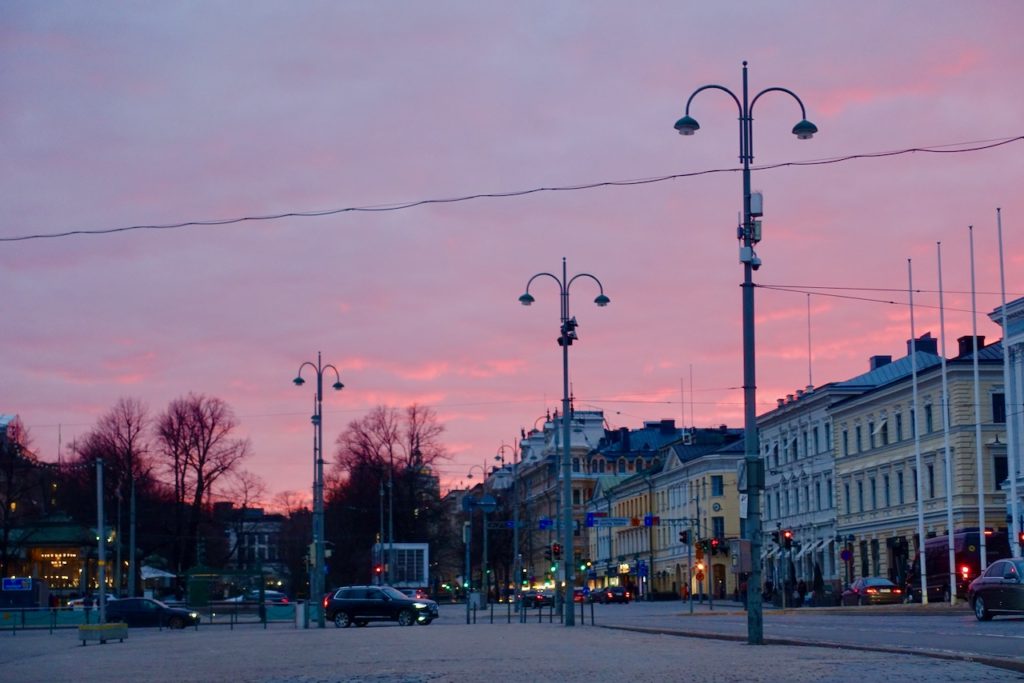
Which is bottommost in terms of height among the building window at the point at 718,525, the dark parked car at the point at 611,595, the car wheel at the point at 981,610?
the dark parked car at the point at 611,595

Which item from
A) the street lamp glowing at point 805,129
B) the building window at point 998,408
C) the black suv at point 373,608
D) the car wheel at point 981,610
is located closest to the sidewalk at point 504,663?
the street lamp glowing at point 805,129

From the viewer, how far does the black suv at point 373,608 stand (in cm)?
5762

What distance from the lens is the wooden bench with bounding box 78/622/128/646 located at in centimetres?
4269

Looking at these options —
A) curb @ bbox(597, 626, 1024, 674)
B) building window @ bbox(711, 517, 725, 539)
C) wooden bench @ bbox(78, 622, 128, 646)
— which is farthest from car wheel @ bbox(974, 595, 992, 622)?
building window @ bbox(711, 517, 725, 539)

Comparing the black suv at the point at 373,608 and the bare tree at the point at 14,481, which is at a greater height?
the bare tree at the point at 14,481

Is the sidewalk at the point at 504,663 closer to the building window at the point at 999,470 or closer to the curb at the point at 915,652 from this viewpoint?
the curb at the point at 915,652

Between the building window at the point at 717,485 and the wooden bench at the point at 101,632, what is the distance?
78.7 meters

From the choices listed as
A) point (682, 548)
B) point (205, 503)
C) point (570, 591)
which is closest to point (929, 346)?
point (682, 548)

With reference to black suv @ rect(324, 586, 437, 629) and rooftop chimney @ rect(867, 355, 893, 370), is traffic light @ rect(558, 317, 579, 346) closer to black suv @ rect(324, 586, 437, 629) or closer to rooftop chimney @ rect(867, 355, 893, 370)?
black suv @ rect(324, 586, 437, 629)

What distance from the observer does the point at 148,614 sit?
65250 mm

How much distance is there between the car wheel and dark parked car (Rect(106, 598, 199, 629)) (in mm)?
36893

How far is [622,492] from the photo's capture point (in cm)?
14738

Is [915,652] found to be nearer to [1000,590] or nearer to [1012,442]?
[1000,590]

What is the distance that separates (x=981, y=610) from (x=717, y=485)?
81294 mm
